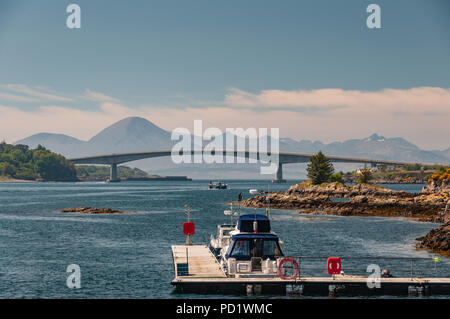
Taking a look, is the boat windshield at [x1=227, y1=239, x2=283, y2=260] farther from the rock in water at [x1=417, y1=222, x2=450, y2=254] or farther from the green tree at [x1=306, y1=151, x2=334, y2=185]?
the green tree at [x1=306, y1=151, x2=334, y2=185]

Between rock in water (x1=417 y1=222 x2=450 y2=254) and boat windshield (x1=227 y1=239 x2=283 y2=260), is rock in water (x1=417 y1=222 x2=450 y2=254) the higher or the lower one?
the lower one

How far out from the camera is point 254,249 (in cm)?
2934

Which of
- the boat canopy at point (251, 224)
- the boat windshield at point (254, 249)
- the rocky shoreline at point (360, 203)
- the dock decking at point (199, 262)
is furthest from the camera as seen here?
the rocky shoreline at point (360, 203)

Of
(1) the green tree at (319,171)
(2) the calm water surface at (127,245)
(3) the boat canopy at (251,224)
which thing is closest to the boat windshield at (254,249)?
(3) the boat canopy at (251,224)

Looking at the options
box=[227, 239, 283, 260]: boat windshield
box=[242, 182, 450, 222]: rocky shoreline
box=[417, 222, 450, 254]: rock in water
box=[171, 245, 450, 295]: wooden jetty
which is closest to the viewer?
box=[171, 245, 450, 295]: wooden jetty

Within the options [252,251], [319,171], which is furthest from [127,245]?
[319,171]

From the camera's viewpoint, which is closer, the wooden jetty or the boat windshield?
the wooden jetty

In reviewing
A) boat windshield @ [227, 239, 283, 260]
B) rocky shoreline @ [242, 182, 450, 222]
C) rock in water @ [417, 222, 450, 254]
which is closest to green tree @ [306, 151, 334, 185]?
rocky shoreline @ [242, 182, 450, 222]

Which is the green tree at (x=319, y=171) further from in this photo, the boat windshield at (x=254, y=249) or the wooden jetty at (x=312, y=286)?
the wooden jetty at (x=312, y=286)

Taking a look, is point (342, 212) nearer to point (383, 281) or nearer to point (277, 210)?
point (277, 210)

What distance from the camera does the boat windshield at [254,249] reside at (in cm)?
2928

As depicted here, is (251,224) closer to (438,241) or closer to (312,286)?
(312,286)

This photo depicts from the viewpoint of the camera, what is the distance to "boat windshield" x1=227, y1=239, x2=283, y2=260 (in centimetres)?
2928
